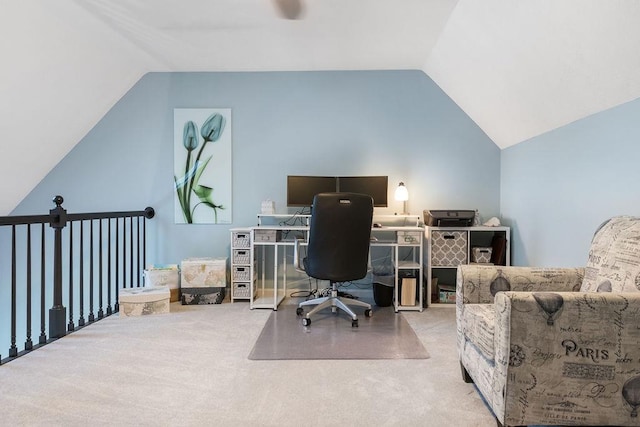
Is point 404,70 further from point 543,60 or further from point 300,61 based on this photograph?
point 543,60

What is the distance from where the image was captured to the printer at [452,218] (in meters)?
3.27

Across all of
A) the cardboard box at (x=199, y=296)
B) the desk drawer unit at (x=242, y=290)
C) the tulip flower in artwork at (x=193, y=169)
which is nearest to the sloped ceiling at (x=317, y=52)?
the tulip flower in artwork at (x=193, y=169)

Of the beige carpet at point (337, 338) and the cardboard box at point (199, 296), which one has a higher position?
the cardboard box at point (199, 296)

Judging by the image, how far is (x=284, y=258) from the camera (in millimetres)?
3615

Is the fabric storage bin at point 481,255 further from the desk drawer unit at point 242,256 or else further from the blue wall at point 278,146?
the desk drawer unit at point 242,256

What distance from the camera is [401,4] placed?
8.46 ft

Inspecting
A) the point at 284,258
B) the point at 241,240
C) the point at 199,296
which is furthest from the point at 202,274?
the point at 284,258

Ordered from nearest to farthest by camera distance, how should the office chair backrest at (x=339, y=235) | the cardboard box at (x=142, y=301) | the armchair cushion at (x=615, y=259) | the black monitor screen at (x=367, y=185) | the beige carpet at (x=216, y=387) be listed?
the armchair cushion at (x=615, y=259), the beige carpet at (x=216, y=387), the office chair backrest at (x=339, y=235), the cardboard box at (x=142, y=301), the black monitor screen at (x=367, y=185)

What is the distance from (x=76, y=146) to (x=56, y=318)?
2.05 m

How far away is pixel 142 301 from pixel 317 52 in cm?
280

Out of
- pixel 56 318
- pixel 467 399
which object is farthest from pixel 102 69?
pixel 467 399

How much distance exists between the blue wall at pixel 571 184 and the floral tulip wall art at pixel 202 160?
2934 mm

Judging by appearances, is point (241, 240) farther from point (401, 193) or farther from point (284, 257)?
point (401, 193)

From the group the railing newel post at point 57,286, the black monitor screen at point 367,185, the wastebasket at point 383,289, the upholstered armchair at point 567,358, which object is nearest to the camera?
the upholstered armchair at point 567,358
